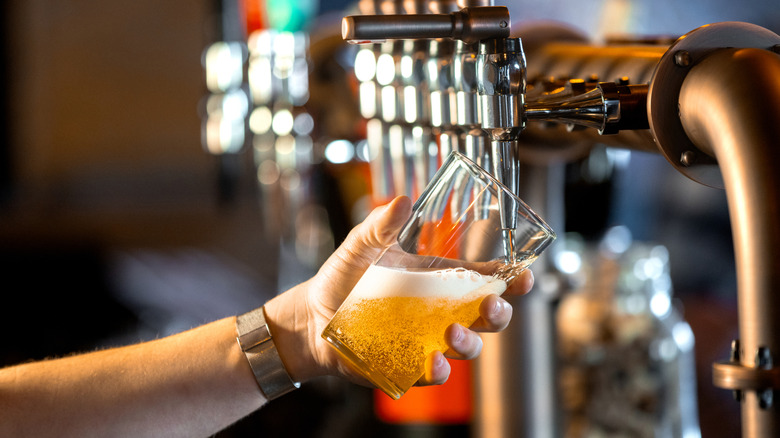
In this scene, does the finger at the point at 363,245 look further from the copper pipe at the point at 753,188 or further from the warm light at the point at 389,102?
the copper pipe at the point at 753,188

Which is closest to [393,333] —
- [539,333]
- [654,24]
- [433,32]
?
[433,32]

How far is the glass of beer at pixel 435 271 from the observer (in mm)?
642

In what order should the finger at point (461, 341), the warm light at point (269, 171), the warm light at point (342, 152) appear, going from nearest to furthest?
the finger at point (461, 341) → the warm light at point (342, 152) → the warm light at point (269, 171)

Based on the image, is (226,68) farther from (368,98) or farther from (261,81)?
(368,98)

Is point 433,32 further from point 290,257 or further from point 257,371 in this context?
point 290,257

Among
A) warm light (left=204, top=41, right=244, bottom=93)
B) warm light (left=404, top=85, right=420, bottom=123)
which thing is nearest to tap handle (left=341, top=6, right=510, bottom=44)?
warm light (left=404, top=85, right=420, bottom=123)

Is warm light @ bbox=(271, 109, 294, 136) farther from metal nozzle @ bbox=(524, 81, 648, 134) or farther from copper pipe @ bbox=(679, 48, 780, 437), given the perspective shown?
copper pipe @ bbox=(679, 48, 780, 437)

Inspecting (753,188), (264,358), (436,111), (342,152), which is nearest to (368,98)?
(436,111)

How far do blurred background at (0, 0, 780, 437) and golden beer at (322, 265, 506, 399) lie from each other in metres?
0.69

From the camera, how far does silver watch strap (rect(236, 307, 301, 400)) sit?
0.91 meters

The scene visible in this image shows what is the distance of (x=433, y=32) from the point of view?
1.89ft

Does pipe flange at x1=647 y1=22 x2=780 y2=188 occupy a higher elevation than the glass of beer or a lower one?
higher

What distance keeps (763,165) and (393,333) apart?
0.33 meters

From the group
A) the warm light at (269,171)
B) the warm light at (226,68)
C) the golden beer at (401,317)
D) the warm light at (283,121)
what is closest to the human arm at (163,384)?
the golden beer at (401,317)
